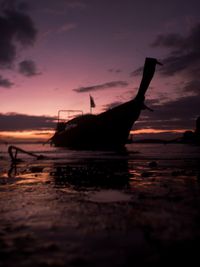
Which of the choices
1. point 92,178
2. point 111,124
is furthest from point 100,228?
point 111,124

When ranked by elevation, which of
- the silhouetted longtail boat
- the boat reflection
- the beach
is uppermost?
the silhouetted longtail boat

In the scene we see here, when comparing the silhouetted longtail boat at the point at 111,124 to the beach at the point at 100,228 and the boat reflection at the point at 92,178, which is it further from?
the beach at the point at 100,228

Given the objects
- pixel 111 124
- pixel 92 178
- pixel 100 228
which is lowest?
pixel 92 178

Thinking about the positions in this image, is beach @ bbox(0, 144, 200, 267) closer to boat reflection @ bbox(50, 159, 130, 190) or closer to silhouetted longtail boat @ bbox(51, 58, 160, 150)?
boat reflection @ bbox(50, 159, 130, 190)

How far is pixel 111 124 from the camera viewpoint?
37.1 meters

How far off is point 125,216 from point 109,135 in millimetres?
33588

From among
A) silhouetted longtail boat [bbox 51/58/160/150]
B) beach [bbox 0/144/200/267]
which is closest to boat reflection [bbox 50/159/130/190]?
beach [bbox 0/144/200/267]

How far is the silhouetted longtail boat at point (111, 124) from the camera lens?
115 feet

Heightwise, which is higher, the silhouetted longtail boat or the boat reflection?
the silhouetted longtail boat

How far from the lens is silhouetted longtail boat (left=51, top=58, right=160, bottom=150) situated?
35.0 m

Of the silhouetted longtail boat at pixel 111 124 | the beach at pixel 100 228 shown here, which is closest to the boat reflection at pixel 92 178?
the beach at pixel 100 228

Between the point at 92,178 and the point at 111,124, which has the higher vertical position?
the point at 111,124

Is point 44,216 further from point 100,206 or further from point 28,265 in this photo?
point 28,265

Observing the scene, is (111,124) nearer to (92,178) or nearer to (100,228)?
(92,178)
